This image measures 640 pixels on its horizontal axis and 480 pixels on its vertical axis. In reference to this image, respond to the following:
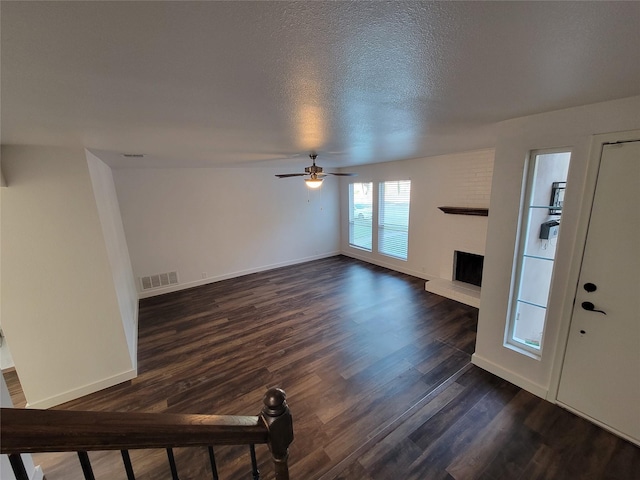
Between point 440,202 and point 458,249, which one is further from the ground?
point 440,202

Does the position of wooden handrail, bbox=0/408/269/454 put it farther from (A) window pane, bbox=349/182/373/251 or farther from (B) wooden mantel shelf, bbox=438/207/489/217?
(A) window pane, bbox=349/182/373/251

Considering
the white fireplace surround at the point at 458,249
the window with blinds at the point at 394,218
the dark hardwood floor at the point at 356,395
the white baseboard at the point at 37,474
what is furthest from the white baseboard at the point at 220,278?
the white baseboard at the point at 37,474

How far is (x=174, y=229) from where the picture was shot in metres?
5.16

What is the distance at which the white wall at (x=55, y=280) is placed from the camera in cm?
229

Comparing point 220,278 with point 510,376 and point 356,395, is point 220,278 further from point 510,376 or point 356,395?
point 510,376

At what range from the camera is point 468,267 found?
187 inches

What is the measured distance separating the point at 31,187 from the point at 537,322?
490cm

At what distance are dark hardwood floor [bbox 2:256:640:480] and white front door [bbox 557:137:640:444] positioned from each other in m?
0.28

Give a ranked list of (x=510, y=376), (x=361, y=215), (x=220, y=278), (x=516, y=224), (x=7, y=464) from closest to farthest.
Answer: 1. (x=7, y=464)
2. (x=516, y=224)
3. (x=510, y=376)
4. (x=220, y=278)
5. (x=361, y=215)

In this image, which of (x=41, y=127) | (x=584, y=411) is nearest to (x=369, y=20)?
(x=41, y=127)

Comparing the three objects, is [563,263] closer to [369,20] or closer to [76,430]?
[369,20]

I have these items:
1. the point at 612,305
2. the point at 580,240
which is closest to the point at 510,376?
the point at 612,305

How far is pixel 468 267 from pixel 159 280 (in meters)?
5.85

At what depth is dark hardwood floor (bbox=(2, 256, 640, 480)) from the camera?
1.92 m
